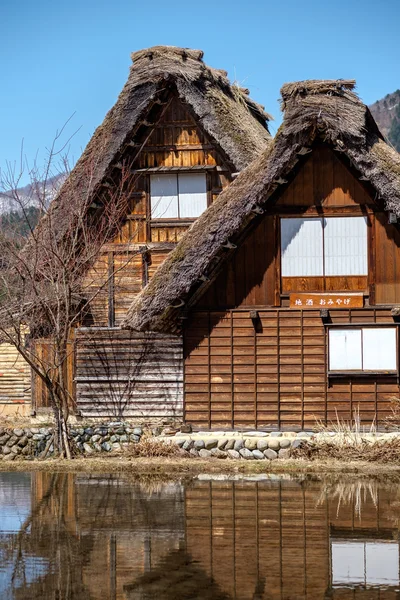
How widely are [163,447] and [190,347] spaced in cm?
253

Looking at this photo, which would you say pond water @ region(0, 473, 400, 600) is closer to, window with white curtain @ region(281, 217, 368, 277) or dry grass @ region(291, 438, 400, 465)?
dry grass @ region(291, 438, 400, 465)

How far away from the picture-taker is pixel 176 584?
8.48 meters

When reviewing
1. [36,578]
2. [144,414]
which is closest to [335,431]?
[144,414]

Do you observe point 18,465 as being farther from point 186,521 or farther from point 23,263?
point 186,521

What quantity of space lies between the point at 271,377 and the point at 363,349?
1842mm

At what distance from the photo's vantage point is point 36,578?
8.64 meters

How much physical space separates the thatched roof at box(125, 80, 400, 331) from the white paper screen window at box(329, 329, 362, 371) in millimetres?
2529

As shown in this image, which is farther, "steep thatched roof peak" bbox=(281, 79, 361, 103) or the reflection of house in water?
"steep thatched roof peak" bbox=(281, 79, 361, 103)

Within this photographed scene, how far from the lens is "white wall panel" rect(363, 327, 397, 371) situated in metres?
18.0

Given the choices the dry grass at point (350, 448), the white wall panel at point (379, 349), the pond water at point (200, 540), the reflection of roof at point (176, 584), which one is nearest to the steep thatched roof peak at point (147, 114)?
the white wall panel at point (379, 349)

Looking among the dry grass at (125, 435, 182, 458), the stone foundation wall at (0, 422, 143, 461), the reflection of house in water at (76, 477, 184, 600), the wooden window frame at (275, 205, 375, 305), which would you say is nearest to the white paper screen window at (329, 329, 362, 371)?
the wooden window frame at (275, 205, 375, 305)

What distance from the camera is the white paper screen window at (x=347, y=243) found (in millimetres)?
18266

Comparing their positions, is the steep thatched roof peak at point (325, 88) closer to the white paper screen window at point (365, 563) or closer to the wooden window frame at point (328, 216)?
the wooden window frame at point (328, 216)

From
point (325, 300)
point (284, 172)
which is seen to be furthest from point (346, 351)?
point (284, 172)
